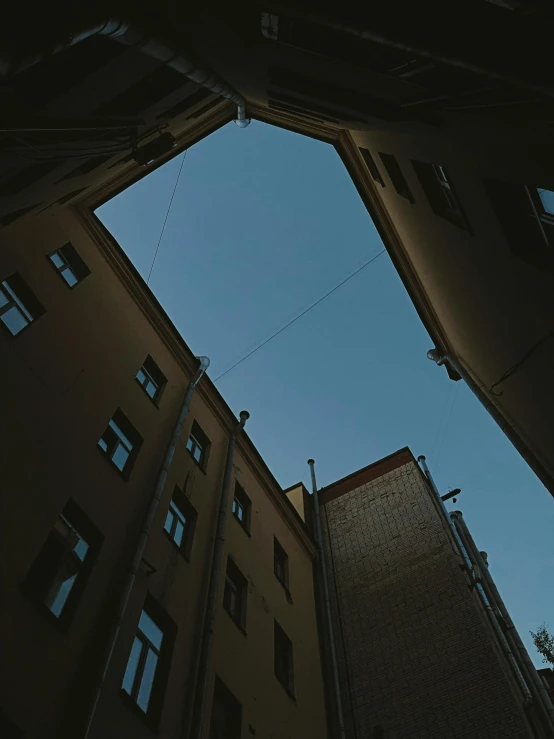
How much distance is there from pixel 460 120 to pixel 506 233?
1.79 meters

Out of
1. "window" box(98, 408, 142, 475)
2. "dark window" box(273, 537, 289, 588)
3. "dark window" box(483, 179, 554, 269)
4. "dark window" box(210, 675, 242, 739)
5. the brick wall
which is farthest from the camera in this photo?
"dark window" box(273, 537, 289, 588)

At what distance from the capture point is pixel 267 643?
11.9 m

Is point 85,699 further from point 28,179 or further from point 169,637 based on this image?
point 28,179

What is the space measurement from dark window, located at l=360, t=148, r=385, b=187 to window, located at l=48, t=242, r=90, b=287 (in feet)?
26.0

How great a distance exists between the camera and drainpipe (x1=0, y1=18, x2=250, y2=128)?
15.1 ft

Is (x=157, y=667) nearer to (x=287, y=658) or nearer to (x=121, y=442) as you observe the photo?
(x=121, y=442)

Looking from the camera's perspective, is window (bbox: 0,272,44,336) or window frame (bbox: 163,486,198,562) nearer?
window (bbox: 0,272,44,336)

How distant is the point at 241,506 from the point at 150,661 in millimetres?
6881

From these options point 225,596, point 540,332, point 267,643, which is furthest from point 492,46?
point 267,643

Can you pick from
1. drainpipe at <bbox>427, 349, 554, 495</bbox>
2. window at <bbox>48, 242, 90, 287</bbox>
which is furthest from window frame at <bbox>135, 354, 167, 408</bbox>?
drainpipe at <bbox>427, 349, 554, 495</bbox>

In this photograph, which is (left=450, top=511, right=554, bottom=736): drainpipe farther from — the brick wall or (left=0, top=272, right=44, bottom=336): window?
(left=0, top=272, right=44, bottom=336): window

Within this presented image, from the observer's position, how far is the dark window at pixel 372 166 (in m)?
13.5

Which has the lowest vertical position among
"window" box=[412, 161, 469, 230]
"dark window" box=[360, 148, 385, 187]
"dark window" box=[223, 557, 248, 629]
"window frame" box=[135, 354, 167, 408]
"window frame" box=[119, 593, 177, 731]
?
"window frame" box=[119, 593, 177, 731]

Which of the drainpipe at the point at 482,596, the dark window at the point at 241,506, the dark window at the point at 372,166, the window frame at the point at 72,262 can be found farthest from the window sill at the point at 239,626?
the dark window at the point at 372,166
